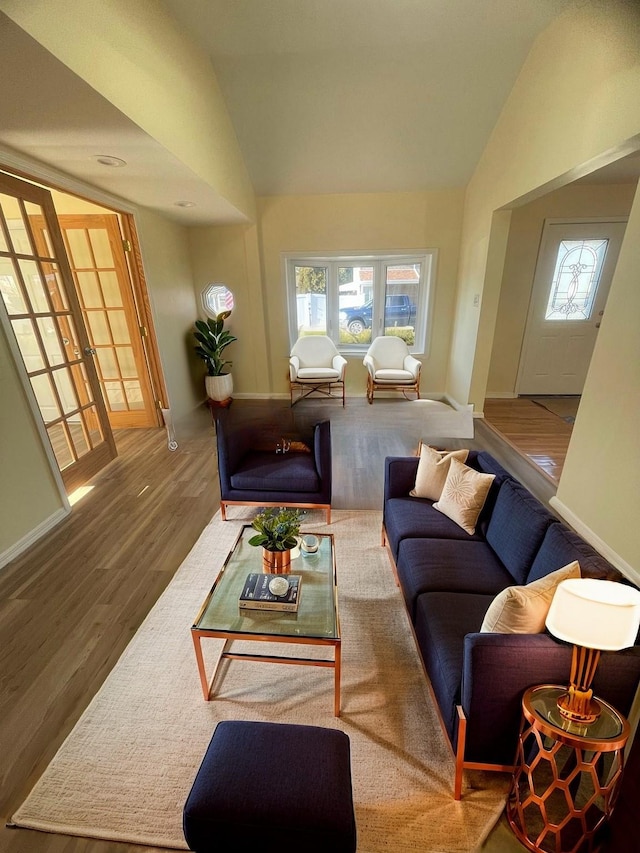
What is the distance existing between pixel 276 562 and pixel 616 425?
2138mm

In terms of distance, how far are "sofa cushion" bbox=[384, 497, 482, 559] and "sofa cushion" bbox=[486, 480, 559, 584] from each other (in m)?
0.16

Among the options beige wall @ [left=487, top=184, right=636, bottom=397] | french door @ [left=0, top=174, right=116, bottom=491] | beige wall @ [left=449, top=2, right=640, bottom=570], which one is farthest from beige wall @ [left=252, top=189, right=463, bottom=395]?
french door @ [left=0, top=174, right=116, bottom=491]

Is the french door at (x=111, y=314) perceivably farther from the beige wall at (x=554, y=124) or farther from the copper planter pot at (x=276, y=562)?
the beige wall at (x=554, y=124)

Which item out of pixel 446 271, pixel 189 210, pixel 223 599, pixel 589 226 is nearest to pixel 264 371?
pixel 189 210

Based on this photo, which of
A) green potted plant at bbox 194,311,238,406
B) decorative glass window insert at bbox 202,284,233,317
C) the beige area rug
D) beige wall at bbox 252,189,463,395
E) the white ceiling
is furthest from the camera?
decorative glass window insert at bbox 202,284,233,317

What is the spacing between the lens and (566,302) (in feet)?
15.7

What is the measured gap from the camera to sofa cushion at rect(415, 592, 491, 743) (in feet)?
3.74

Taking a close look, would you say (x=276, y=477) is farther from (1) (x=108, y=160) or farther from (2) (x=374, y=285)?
(2) (x=374, y=285)

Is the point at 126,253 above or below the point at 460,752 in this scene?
above

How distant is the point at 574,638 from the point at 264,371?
4.97 meters

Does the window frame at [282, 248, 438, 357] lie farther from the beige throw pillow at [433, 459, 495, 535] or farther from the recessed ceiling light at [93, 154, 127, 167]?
the beige throw pillow at [433, 459, 495, 535]

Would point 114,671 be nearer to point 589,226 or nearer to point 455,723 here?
point 455,723

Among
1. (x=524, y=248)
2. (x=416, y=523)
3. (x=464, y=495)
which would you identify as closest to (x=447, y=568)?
(x=416, y=523)

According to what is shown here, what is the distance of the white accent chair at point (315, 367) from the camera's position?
4836 mm
